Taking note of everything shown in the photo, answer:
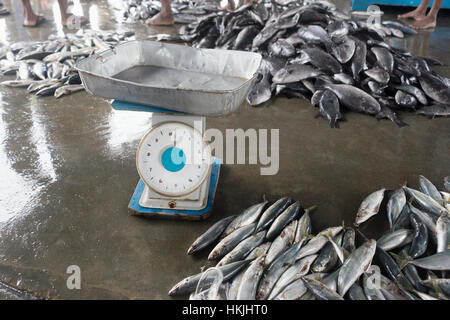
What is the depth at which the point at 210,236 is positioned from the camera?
2.15 m

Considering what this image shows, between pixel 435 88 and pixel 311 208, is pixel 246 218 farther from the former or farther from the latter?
pixel 435 88

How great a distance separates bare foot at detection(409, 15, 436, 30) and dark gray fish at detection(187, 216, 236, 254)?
6.25 m

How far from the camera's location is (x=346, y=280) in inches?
70.7

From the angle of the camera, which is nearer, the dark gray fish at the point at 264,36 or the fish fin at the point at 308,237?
the fish fin at the point at 308,237

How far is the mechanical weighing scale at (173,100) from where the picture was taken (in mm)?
1846

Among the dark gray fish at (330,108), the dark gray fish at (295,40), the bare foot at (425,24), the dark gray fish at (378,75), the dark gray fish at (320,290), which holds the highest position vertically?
the dark gray fish at (295,40)

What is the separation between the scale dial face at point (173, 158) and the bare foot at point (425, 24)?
20.7 ft

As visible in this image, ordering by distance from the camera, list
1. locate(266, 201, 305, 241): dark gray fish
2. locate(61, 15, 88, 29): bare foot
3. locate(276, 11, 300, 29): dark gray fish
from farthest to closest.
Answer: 1. locate(61, 15, 88, 29): bare foot
2. locate(276, 11, 300, 29): dark gray fish
3. locate(266, 201, 305, 241): dark gray fish

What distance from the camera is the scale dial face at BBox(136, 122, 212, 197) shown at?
6.52ft

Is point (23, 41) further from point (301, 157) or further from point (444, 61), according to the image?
point (444, 61)

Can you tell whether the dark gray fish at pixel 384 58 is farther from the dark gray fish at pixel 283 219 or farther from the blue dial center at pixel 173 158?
the blue dial center at pixel 173 158

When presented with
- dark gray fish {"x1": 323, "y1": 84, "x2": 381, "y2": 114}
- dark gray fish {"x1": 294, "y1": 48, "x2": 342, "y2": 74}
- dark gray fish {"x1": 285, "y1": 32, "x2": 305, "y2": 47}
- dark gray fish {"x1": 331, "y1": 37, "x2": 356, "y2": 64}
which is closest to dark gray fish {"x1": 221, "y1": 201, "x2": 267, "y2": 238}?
dark gray fish {"x1": 323, "y1": 84, "x2": 381, "y2": 114}

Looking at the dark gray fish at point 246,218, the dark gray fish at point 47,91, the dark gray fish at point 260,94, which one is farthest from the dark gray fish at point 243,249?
the dark gray fish at point 47,91

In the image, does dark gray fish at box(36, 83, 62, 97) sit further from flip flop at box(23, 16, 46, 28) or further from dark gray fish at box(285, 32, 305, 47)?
flip flop at box(23, 16, 46, 28)
